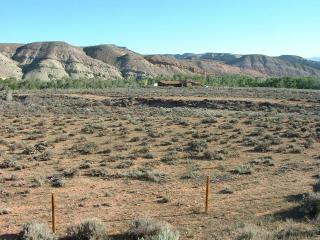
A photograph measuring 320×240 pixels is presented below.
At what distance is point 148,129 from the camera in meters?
35.2

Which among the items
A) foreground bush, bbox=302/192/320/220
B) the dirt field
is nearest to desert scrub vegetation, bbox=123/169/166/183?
the dirt field

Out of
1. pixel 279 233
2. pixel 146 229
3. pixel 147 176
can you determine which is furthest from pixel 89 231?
pixel 147 176

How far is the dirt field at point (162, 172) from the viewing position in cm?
1362

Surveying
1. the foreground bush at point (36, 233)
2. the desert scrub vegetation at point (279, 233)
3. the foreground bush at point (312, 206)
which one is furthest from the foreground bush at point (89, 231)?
the foreground bush at point (312, 206)

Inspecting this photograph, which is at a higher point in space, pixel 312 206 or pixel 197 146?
pixel 312 206

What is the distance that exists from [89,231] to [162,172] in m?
8.69

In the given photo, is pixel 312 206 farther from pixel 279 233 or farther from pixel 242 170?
pixel 242 170

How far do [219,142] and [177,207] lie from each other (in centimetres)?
1486

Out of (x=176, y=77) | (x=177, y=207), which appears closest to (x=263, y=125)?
(x=177, y=207)

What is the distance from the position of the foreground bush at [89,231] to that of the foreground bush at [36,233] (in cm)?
50

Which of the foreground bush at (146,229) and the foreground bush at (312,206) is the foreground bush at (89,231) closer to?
the foreground bush at (146,229)

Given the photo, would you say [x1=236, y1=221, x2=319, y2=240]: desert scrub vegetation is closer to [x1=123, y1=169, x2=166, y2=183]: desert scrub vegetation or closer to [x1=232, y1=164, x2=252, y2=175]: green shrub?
[x1=123, y1=169, x2=166, y2=183]: desert scrub vegetation

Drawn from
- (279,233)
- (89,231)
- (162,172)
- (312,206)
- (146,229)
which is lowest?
(162,172)

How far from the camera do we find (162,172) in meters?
20.2
